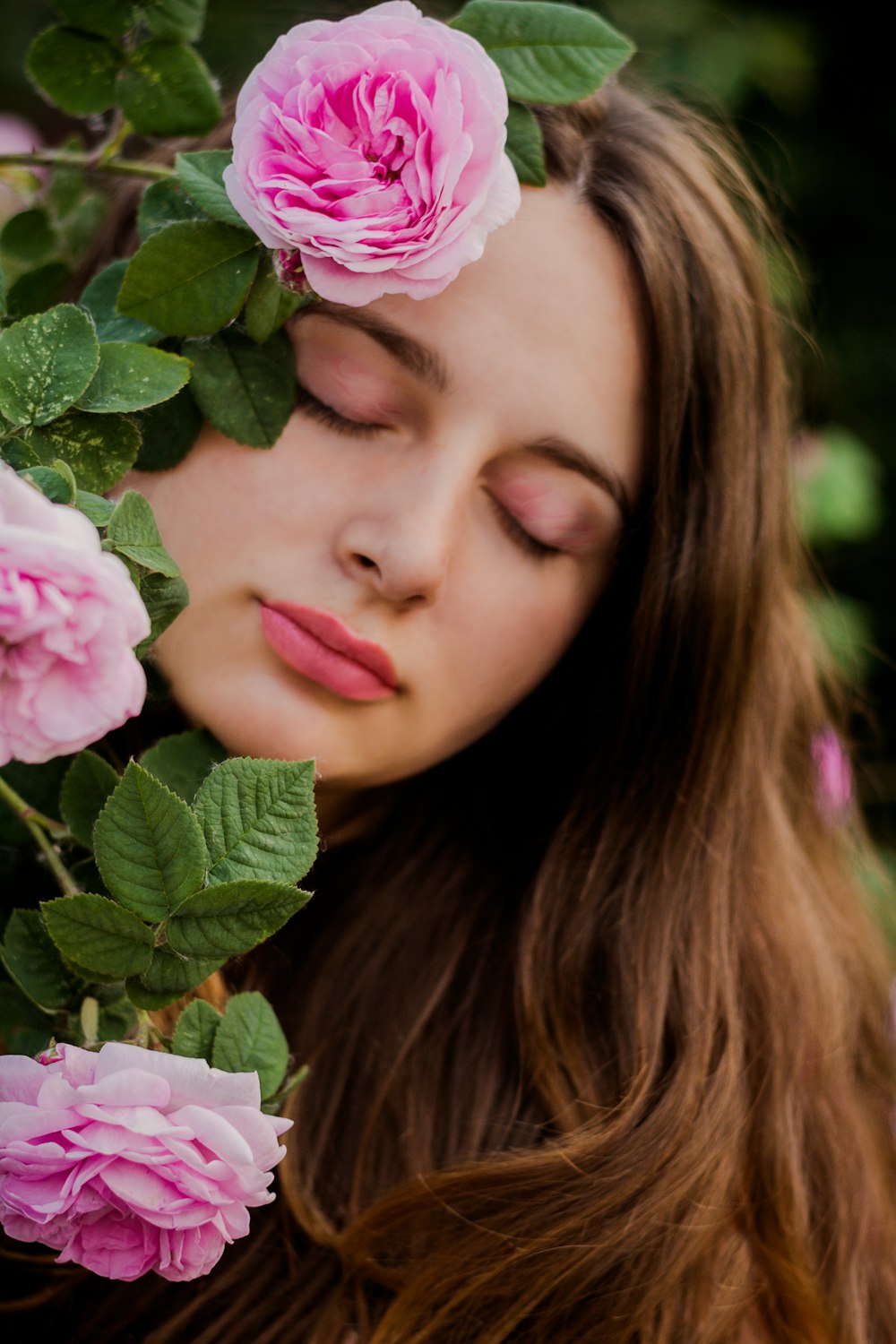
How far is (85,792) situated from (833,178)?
315 centimetres

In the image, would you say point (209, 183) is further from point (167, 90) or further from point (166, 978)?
point (166, 978)

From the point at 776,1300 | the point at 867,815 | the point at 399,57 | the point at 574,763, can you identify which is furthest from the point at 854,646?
the point at 399,57

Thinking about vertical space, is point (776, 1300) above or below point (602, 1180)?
below

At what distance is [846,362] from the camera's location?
3355 millimetres

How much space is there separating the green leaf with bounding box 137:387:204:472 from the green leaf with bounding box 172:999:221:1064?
50 centimetres

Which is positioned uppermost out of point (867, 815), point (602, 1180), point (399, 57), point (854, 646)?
point (399, 57)

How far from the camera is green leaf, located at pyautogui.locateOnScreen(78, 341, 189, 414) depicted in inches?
36.7

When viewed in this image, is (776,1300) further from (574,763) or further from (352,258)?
(352,258)

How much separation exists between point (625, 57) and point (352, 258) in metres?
0.37

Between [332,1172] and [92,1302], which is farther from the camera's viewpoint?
[332,1172]

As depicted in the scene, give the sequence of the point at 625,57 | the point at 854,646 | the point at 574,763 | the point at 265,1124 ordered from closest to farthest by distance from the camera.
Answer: the point at 265,1124 → the point at 625,57 → the point at 574,763 → the point at 854,646

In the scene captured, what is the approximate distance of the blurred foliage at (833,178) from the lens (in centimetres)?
279

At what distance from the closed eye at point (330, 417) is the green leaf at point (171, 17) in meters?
0.33

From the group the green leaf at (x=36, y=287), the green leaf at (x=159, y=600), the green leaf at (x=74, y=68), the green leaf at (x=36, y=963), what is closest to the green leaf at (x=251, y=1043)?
the green leaf at (x=36, y=963)
